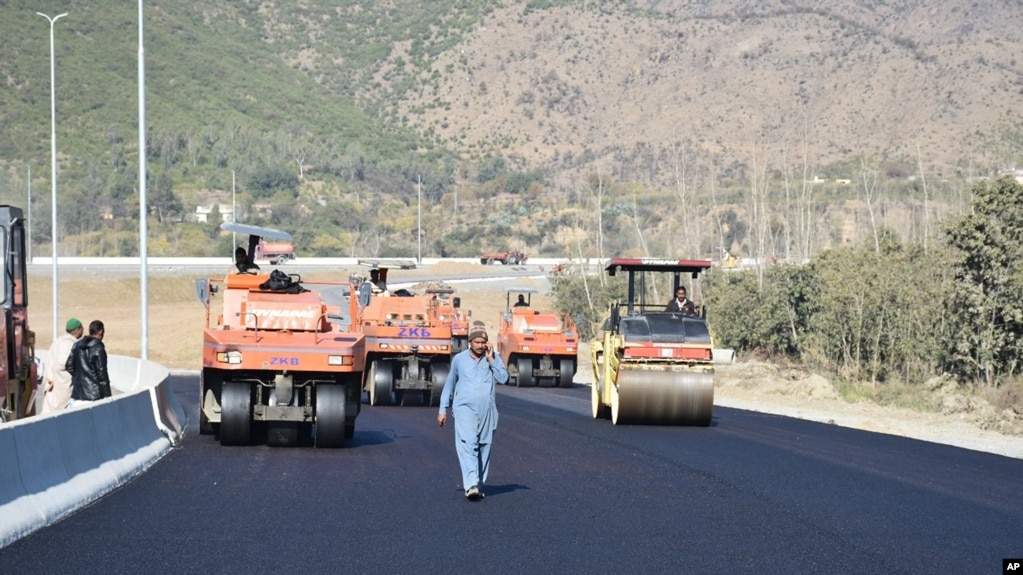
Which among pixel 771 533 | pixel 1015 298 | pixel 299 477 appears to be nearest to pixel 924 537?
pixel 771 533

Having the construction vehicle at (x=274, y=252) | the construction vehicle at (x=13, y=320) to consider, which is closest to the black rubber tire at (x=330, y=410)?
the construction vehicle at (x=13, y=320)

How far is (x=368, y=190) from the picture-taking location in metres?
122

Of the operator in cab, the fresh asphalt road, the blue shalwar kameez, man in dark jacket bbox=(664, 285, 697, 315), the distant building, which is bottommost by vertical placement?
the fresh asphalt road

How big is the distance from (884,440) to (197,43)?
432ft

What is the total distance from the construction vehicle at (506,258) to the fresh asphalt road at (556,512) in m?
79.2

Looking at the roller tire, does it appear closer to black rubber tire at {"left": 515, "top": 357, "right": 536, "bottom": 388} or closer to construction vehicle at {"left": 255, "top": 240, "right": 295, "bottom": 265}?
black rubber tire at {"left": 515, "top": 357, "right": 536, "bottom": 388}

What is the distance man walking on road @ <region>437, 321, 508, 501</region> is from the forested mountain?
6684 cm

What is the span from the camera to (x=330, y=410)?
18.0 m

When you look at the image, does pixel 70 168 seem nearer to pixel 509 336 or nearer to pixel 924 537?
pixel 509 336

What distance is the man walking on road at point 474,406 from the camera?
13.3 metres

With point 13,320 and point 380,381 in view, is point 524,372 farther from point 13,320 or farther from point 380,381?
point 13,320

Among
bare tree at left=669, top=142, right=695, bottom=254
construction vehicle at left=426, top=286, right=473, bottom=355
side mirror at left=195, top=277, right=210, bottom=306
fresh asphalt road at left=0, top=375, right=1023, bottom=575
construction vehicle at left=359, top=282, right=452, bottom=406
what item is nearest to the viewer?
fresh asphalt road at left=0, top=375, right=1023, bottom=575

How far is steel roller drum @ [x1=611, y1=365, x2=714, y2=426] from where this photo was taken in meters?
22.0

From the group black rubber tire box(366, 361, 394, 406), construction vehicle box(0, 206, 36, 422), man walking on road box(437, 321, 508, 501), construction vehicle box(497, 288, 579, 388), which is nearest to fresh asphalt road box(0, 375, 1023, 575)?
man walking on road box(437, 321, 508, 501)
